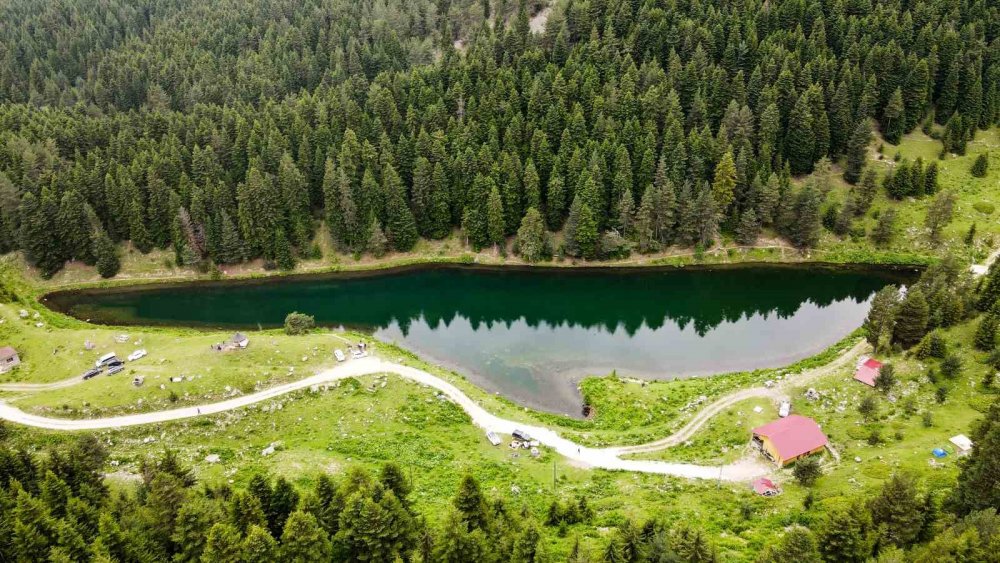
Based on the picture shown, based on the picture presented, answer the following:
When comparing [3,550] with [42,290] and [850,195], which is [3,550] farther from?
[850,195]

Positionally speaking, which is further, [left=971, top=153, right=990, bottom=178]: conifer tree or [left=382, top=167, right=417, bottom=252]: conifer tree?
[left=382, top=167, right=417, bottom=252]: conifer tree

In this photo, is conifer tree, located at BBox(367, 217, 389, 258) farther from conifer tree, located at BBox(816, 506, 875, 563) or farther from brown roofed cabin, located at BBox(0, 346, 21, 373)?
conifer tree, located at BBox(816, 506, 875, 563)

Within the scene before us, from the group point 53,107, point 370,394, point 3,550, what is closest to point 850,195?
point 370,394

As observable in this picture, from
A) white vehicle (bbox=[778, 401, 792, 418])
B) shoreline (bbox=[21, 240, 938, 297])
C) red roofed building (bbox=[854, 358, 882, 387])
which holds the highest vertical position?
shoreline (bbox=[21, 240, 938, 297])

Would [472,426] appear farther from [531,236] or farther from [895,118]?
[895,118]

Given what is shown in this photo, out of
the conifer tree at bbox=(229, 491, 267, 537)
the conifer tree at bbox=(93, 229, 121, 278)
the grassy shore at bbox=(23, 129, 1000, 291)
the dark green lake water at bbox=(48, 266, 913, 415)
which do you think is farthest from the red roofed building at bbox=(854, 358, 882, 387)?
the conifer tree at bbox=(93, 229, 121, 278)

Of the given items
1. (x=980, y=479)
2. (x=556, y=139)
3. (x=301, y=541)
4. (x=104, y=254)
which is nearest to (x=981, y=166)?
(x=556, y=139)
